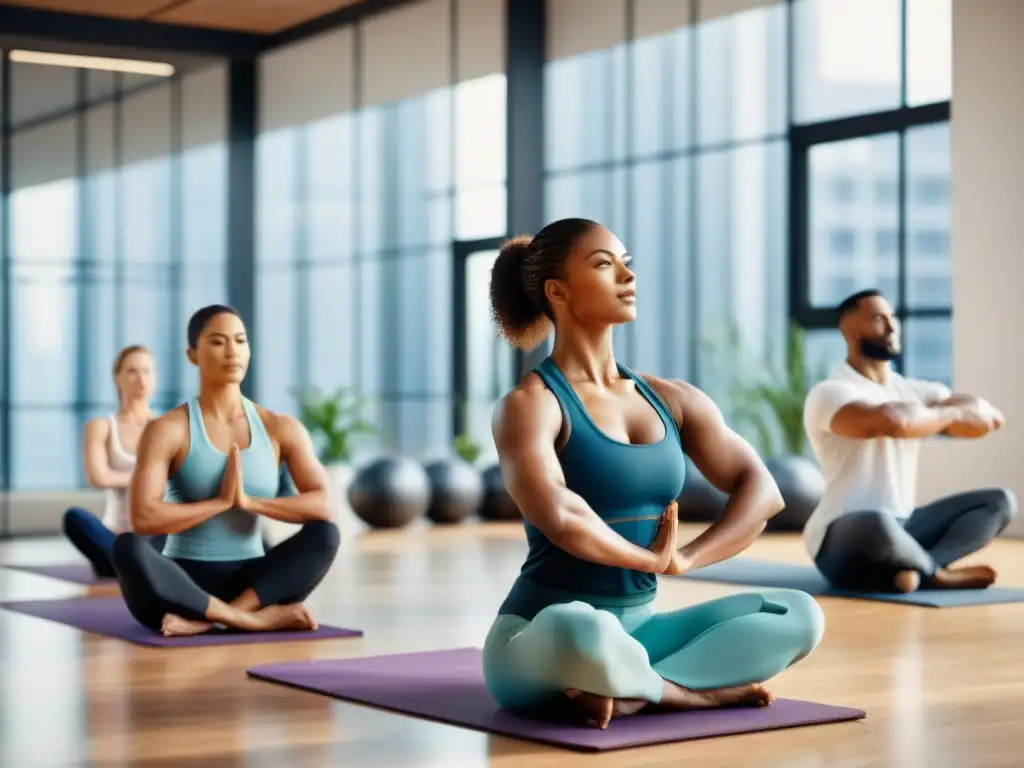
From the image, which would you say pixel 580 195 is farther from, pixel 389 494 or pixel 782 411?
pixel 389 494

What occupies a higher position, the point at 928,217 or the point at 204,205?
the point at 204,205

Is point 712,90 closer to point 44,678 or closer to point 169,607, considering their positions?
point 169,607

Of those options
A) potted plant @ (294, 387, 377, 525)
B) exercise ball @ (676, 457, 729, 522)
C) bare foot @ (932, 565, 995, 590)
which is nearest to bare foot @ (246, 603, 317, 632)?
bare foot @ (932, 565, 995, 590)

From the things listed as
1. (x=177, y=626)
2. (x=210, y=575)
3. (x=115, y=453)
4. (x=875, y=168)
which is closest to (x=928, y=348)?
(x=875, y=168)

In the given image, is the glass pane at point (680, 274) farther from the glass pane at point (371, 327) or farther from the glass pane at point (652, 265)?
the glass pane at point (371, 327)

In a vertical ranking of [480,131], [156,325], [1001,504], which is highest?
[480,131]

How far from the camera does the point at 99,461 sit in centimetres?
627

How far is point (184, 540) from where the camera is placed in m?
4.71

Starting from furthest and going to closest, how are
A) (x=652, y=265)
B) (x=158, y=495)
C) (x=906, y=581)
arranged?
1. (x=652, y=265)
2. (x=906, y=581)
3. (x=158, y=495)

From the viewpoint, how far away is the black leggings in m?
4.58

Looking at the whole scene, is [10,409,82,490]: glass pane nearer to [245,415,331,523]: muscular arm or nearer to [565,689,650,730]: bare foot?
[245,415,331,523]: muscular arm

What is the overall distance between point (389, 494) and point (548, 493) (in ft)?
20.9

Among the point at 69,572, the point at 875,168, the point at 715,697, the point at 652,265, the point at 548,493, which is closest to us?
the point at 548,493

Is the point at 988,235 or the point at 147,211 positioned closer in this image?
the point at 988,235
